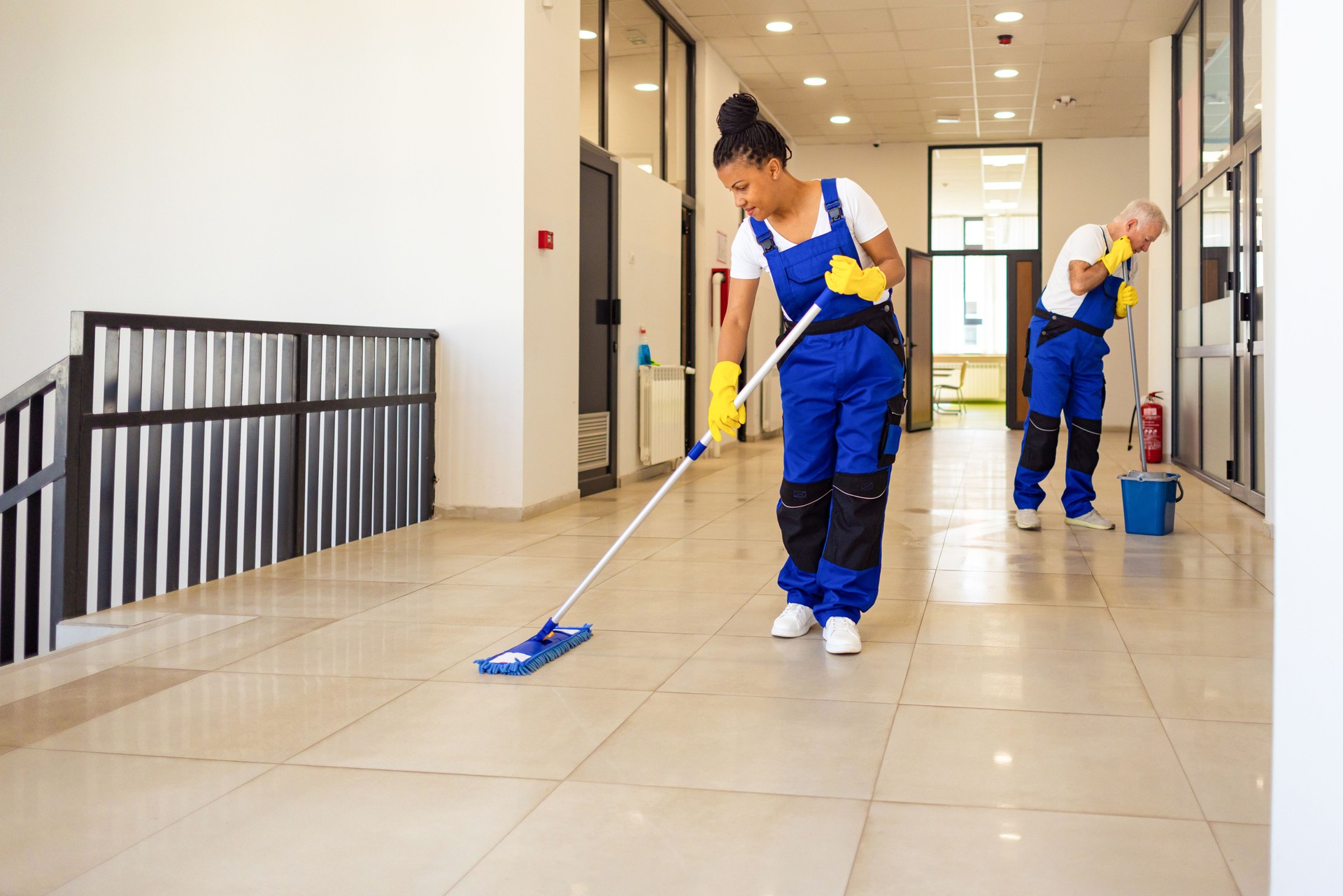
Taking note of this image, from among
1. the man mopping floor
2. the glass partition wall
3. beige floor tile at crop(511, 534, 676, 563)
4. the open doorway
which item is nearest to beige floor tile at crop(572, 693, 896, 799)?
beige floor tile at crop(511, 534, 676, 563)

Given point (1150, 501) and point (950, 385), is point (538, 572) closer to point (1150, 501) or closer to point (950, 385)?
point (1150, 501)

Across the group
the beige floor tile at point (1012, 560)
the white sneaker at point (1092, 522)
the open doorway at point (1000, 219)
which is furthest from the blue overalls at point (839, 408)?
the open doorway at point (1000, 219)

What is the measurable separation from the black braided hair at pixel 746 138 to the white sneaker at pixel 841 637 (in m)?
1.09

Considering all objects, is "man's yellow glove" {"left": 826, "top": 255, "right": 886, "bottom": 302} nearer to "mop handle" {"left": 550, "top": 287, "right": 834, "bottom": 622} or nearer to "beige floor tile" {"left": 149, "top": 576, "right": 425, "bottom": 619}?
"mop handle" {"left": 550, "top": 287, "right": 834, "bottom": 622}

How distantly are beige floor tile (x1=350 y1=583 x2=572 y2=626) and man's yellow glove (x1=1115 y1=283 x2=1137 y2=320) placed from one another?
101 inches

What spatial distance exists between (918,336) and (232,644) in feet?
31.8

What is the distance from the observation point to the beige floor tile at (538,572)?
3652 mm

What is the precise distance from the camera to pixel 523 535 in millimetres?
4672

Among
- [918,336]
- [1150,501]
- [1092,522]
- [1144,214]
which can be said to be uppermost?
[918,336]

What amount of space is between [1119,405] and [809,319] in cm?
975

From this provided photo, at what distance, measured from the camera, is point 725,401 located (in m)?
2.81

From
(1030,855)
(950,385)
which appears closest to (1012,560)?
(1030,855)

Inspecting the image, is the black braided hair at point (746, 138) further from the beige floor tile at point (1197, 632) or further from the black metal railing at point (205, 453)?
the black metal railing at point (205, 453)

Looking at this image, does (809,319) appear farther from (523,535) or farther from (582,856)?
(523,535)
